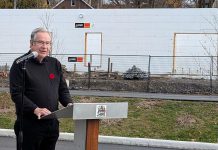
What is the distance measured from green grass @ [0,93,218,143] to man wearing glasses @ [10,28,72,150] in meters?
6.01

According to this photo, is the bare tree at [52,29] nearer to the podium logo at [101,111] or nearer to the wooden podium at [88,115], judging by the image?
the wooden podium at [88,115]

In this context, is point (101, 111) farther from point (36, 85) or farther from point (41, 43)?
point (41, 43)

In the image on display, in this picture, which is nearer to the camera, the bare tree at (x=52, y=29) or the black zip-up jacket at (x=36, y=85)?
the black zip-up jacket at (x=36, y=85)

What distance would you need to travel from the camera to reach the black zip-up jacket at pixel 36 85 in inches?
193

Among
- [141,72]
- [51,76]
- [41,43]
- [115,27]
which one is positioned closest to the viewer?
[41,43]

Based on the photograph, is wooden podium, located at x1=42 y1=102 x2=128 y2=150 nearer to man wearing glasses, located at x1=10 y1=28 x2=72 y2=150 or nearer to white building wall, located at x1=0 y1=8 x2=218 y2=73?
man wearing glasses, located at x1=10 y1=28 x2=72 y2=150

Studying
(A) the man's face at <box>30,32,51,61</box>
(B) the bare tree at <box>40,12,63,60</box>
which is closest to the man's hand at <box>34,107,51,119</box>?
(A) the man's face at <box>30,32,51,61</box>

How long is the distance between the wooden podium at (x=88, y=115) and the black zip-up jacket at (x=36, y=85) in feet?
0.79

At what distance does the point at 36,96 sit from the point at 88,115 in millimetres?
745

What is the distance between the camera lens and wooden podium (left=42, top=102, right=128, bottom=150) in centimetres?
448

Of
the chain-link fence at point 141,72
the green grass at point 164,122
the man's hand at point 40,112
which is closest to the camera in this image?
the man's hand at point 40,112

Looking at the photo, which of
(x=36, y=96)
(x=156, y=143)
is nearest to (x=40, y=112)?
(x=36, y=96)

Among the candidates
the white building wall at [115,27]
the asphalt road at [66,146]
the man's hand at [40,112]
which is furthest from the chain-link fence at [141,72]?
the man's hand at [40,112]

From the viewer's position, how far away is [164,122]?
469 inches
